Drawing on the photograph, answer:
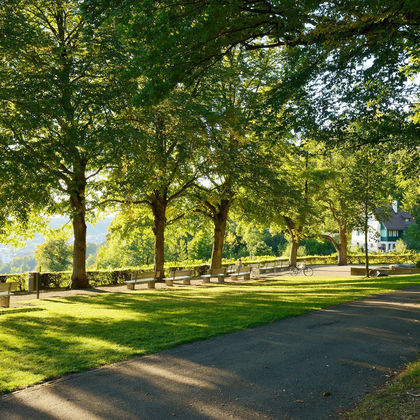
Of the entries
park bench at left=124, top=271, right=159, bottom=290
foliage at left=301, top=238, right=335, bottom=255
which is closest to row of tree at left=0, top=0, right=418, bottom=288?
park bench at left=124, top=271, right=159, bottom=290

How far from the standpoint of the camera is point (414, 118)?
17.5 m

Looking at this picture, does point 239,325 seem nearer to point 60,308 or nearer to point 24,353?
point 24,353

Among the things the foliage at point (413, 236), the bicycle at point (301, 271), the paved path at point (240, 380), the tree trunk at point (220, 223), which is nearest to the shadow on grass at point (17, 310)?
the paved path at point (240, 380)

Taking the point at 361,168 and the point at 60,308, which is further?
the point at 361,168

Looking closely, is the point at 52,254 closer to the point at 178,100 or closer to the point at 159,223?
the point at 159,223

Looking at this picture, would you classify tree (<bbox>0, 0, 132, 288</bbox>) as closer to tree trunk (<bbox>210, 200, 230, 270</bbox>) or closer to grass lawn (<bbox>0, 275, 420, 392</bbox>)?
grass lawn (<bbox>0, 275, 420, 392</bbox>)

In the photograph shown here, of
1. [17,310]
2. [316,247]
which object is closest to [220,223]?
[17,310]

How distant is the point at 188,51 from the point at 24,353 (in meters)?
6.98

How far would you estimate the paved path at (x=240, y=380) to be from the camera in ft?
16.2

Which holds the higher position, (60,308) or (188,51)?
(188,51)

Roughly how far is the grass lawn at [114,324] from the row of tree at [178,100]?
4592 millimetres

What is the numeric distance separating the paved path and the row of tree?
18.4ft

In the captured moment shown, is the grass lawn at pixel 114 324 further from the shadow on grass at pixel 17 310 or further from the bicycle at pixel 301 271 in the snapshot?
the bicycle at pixel 301 271

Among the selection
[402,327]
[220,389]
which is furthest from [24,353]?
[402,327]
